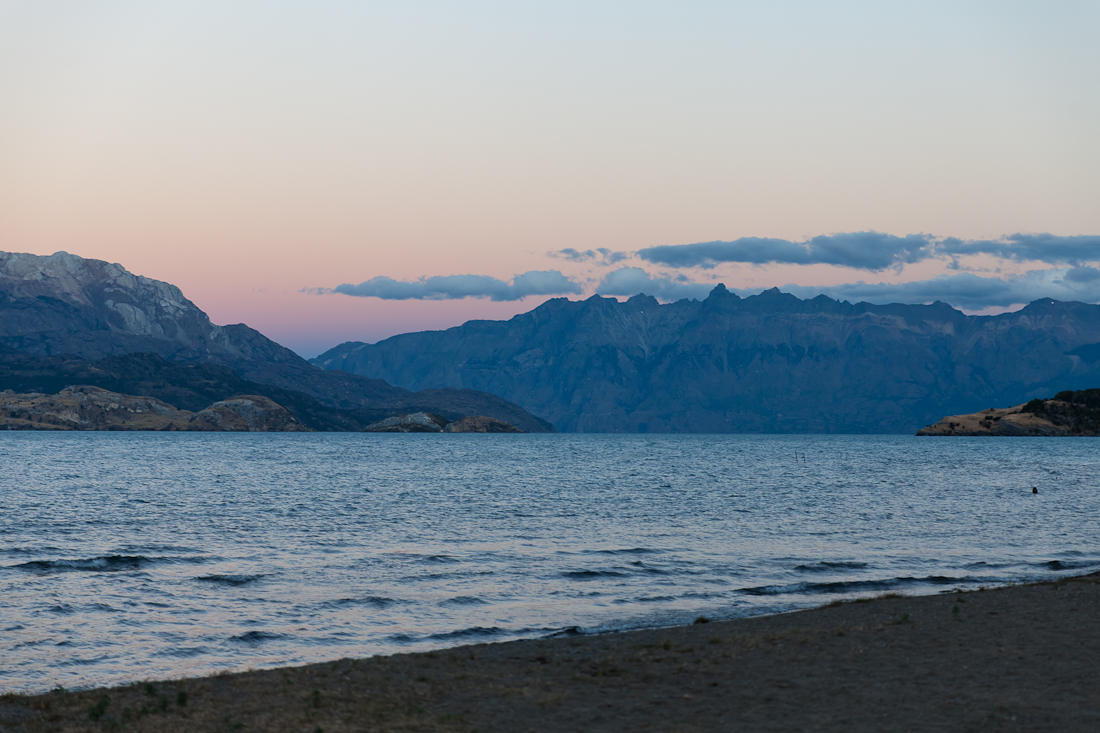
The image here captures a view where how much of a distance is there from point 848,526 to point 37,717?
6124 centimetres

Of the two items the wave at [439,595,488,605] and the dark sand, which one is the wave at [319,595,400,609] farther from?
the dark sand

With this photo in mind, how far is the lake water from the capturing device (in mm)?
31623

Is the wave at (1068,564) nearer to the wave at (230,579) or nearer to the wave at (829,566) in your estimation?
the wave at (829,566)

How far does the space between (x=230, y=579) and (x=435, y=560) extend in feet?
38.1

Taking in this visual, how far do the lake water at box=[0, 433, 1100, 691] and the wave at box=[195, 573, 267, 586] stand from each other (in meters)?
0.15

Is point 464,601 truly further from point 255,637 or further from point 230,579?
point 230,579

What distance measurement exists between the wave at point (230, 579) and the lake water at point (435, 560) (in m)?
0.15

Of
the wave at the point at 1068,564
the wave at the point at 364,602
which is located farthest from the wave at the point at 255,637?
the wave at the point at 1068,564

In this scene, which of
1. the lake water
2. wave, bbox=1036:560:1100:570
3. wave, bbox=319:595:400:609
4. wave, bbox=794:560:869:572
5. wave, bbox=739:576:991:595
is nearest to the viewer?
the lake water

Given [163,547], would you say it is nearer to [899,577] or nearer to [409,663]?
[409,663]

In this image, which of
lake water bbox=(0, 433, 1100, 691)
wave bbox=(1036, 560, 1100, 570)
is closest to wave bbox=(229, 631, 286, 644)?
lake water bbox=(0, 433, 1100, 691)

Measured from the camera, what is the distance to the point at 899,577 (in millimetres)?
44781

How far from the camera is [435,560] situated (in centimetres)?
4966

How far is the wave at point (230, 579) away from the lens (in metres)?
42.1
